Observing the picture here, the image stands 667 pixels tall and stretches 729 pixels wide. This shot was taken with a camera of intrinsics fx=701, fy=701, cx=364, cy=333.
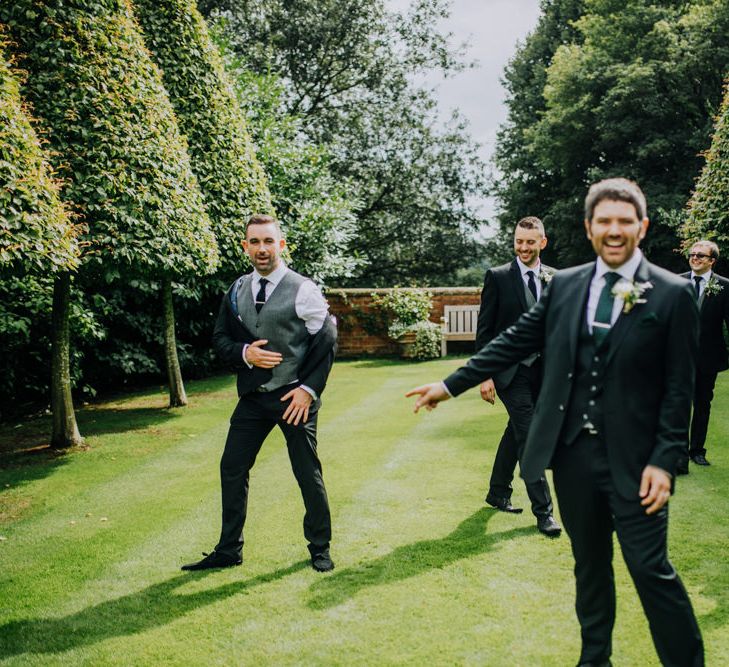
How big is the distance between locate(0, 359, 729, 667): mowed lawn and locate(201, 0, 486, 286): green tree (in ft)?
58.7

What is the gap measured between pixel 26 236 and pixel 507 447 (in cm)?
492

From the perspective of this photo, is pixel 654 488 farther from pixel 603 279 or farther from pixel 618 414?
pixel 603 279

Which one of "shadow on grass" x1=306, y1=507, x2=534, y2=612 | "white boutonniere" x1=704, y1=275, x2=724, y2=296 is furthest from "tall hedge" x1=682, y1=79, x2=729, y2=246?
"shadow on grass" x1=306, y1=507, x2=534, y2=612

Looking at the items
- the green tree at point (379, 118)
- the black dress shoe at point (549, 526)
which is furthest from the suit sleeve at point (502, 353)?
the green tree at point (379, 118)

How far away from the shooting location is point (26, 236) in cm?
674

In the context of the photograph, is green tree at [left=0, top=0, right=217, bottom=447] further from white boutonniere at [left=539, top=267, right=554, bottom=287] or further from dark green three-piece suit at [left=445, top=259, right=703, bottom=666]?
dark green three-piece suit at [left=445, top=259, right=703, bottom=666]

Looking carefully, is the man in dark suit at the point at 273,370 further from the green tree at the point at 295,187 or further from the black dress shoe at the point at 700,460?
the green tree at the point at 295,187

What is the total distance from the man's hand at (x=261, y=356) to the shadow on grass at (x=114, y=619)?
1.48 metres

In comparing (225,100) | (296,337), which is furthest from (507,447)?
(225,100)

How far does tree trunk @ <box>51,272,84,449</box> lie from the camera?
29.8 feet

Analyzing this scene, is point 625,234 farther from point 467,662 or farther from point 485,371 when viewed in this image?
point 467,662

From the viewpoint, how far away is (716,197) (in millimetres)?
9695

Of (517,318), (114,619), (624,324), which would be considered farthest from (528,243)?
(114,619)

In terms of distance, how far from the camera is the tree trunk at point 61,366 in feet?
29.8
